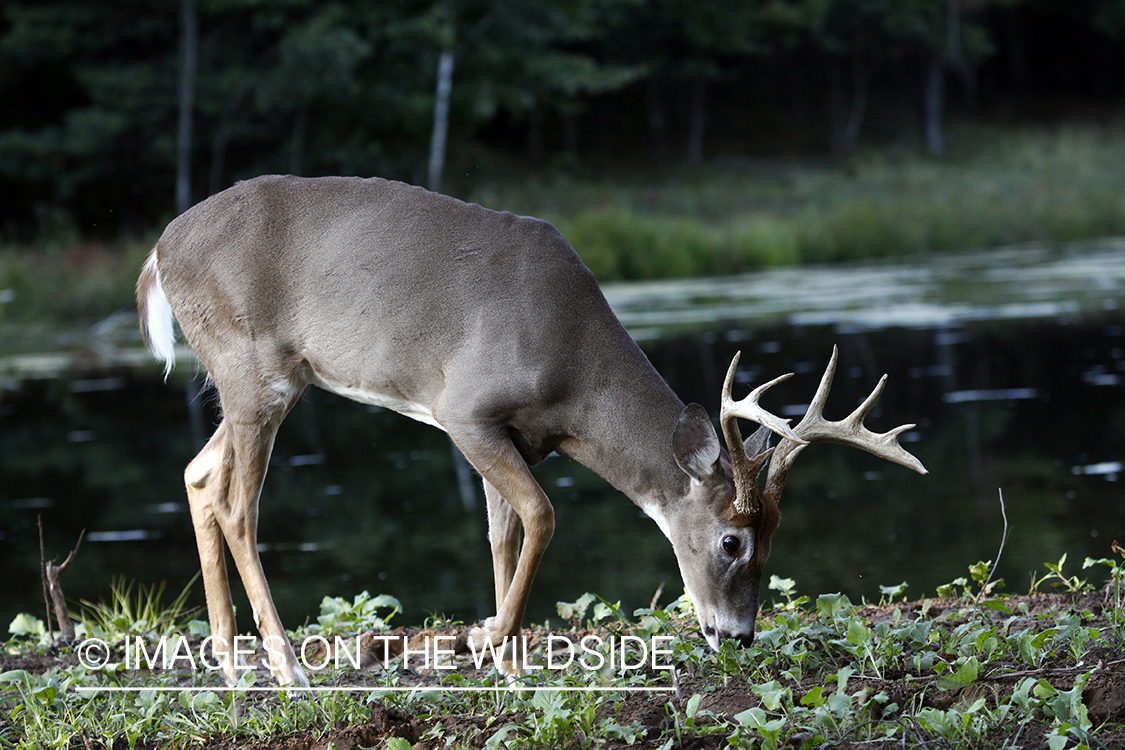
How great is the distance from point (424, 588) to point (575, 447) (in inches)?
103

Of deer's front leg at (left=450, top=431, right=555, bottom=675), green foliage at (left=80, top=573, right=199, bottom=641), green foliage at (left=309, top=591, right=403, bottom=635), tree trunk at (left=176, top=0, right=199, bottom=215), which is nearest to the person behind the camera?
deer's front leg at (left=450, top=431, right=555, bottom=675)

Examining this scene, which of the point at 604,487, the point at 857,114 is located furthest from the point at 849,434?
the point at 857,114

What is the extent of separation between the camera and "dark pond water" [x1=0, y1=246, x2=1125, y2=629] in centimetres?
688

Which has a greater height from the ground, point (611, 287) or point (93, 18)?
point (93, 18)

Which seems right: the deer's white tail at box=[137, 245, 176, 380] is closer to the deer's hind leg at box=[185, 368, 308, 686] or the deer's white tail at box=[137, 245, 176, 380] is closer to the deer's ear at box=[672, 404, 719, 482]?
the deer's hind leg at box=[185, 368, 308, 686]

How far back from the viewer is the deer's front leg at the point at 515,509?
439 cm

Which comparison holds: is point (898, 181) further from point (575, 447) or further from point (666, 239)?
point (575, 447)

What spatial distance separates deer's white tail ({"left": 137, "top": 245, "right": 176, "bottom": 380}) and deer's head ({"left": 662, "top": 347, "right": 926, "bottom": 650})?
2.08 metres

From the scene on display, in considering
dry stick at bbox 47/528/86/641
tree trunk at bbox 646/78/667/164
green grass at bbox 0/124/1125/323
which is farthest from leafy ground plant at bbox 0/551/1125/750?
tree trunk at bbox 646/78/667/164

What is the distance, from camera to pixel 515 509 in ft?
14.6

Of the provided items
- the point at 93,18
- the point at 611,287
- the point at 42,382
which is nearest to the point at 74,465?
the point at 42,382

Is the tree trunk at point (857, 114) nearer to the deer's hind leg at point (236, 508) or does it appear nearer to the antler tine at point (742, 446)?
the deer's hind leg at point (236, 508)

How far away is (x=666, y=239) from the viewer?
23500 mm

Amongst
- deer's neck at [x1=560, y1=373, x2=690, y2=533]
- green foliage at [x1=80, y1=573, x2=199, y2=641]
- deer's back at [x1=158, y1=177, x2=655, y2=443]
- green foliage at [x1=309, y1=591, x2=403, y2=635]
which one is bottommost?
green foliage at [x1=80, y1=573, x2=199, y2=641]
